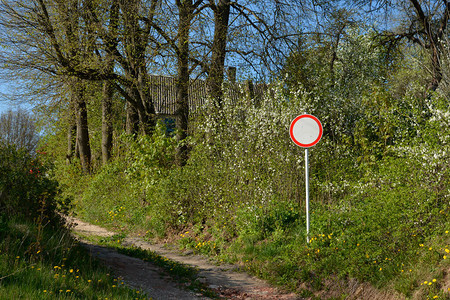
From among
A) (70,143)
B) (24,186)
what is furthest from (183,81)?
(70,143)

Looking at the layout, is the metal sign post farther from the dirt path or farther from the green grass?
the green grass

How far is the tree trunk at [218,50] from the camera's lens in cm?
1414

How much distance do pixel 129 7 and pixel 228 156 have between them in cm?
642

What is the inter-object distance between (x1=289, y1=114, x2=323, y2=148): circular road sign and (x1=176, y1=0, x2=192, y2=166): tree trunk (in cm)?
563

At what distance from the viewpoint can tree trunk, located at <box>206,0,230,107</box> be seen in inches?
557

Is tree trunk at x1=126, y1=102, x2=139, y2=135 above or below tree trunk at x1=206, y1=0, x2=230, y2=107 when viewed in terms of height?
below

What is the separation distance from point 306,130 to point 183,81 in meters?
6.53

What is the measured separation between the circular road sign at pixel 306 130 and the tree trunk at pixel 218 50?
502 cm

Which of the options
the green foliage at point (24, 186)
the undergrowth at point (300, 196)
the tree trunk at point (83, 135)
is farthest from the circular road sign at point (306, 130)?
the tree trunk at point (83, 135)

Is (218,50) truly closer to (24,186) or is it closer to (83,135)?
(24,186)

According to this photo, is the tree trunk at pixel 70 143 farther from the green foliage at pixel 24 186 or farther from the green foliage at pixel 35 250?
the green foliage at pixel 24 186

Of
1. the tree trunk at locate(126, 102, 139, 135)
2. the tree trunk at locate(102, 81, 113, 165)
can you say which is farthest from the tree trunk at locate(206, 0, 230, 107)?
the tree trunk at locate(102, 81, 113, 165)

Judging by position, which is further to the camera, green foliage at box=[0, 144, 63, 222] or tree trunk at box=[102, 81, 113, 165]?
tree trunk at box=[102, 81, 113, 165]

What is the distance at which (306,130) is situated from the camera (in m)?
9.08
